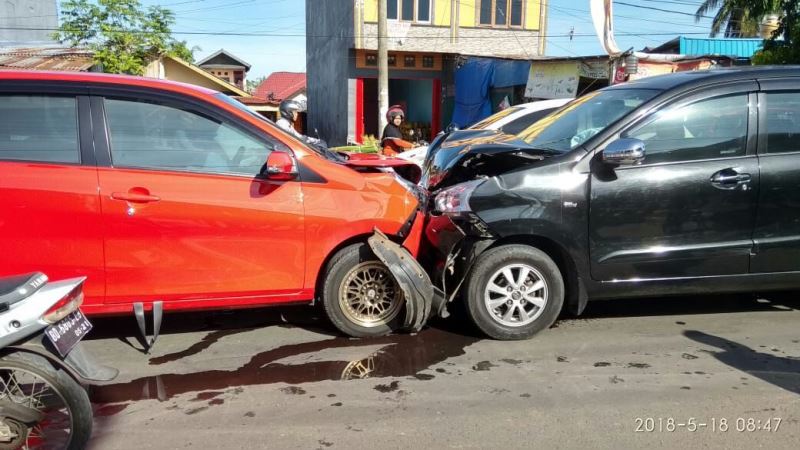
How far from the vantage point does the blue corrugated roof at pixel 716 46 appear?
63.8 feet

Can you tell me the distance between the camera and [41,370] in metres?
2.78

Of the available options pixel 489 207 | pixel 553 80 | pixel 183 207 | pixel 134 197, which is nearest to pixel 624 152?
pixel 489 207

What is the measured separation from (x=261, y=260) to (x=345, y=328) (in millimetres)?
786

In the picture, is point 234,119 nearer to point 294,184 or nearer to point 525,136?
point 294,184

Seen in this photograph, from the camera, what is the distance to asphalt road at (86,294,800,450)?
3.21m

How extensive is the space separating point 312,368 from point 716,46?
20.1 m

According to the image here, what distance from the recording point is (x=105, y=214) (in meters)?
3.84

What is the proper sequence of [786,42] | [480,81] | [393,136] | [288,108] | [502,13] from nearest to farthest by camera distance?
[288,108] < [393,136] < [786,42] < [480,81] < [502,13]

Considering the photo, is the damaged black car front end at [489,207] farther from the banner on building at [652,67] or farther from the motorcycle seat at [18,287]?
the banner on building at [652,67]

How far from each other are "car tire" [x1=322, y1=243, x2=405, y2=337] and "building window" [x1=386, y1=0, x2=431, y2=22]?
20.7m

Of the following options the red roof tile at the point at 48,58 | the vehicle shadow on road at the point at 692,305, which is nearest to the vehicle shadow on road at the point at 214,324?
the vehicle shadow on road at the point at 692,305

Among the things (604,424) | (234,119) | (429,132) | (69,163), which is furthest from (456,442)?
(429,132)

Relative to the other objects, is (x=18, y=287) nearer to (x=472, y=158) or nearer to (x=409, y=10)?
(x=472, y=158)
